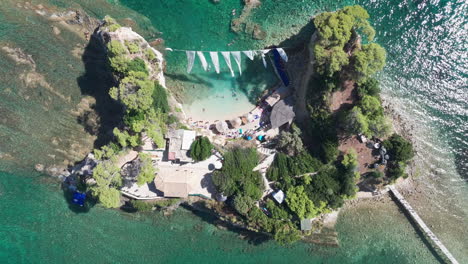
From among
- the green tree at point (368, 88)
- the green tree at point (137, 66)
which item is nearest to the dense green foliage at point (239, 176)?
Result: the green tree at point (137, 66)

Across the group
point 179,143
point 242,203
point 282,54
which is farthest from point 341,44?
point 179,143

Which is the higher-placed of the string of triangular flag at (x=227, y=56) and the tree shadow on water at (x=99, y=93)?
the string of triangular flag at (x=227, y=56)

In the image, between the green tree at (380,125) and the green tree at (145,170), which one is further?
the green tree at (145,170)

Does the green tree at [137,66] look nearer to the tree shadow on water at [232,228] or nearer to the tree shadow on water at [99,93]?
the tree shadow on water at [99,93]

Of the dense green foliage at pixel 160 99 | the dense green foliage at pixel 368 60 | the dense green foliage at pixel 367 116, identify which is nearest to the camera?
the dense green foliage at pixel 368 60

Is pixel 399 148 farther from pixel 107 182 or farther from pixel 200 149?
pixel 107 182
